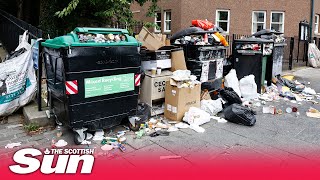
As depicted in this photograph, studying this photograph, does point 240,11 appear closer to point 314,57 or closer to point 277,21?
point 277,21

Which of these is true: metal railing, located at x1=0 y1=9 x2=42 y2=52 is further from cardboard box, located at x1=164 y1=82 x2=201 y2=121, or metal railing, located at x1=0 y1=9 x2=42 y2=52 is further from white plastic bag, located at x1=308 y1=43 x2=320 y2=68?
A: white plastic bag, located at x1=308 y1=43 x2=320 y2=68

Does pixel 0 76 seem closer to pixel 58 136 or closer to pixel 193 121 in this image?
pixel 58 136

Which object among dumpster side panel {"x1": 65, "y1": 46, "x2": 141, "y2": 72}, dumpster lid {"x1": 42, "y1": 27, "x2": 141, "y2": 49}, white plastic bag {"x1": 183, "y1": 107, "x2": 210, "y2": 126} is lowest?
white plastic bag {"x1": 183, "y1": 107, "x2": 210, "y2": 126}

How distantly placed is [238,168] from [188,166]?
20.9 inches

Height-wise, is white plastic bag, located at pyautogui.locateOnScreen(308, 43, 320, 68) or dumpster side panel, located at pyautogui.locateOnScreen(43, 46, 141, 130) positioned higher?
white plastic bag, located at pyautogui.locateOnScreen(308, 43, 320, 68)

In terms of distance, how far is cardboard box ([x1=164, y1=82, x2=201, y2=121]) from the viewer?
15.1 feet

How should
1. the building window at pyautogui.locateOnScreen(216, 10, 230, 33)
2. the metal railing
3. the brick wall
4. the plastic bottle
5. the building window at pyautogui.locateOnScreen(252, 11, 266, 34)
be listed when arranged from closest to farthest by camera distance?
the plastic bottle → the metal railing → the brick wall → the building window at pyautogui.locateOnScreen(216, 10, 230, 33) → the building window at pyautogui.locateOnScreen(252, 11, 266, 34)

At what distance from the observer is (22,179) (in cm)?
296

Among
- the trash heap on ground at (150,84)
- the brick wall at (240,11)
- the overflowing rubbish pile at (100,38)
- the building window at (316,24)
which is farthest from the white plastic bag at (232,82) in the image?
the building window at (316,24)

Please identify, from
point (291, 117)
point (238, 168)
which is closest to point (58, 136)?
point (238, 168)

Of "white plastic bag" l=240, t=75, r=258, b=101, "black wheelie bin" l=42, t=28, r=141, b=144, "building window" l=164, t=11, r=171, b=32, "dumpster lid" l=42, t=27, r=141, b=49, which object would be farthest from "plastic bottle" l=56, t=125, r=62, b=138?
"building window" l=164, t=11, r=171, b=32

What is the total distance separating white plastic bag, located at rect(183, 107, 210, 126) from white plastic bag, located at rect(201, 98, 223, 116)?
340mm

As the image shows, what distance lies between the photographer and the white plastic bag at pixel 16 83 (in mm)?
4512

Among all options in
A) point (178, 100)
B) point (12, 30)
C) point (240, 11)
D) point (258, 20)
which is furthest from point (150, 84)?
point (258, 20)
